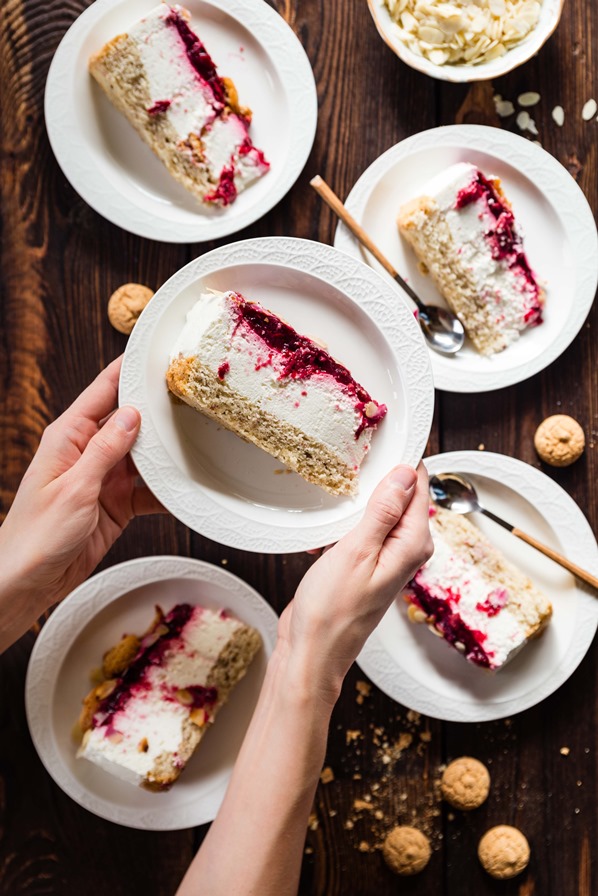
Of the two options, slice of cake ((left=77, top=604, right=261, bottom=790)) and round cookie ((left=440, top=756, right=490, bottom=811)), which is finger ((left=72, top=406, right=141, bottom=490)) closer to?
slice of cake ((left=77, top=604, right=261, bottom=790))

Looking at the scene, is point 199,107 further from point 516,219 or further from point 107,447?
point 107,447

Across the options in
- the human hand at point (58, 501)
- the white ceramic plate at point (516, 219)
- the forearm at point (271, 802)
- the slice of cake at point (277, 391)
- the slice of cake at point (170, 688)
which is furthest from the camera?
the white ceramic plate at point (516, 219)

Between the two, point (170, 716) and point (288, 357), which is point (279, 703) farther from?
point (288, 357)

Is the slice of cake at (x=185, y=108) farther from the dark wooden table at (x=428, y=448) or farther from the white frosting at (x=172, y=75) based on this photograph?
the dark wooden table at (x=428, y=448)

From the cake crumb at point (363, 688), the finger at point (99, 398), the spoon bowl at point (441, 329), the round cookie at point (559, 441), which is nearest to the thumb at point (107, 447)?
the finger at point (99, 398)

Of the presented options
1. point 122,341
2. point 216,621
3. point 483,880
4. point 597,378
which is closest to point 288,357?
point 122,341

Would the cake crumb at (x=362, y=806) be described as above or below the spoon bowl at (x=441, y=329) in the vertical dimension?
below

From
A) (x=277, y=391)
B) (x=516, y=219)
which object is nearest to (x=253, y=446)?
(x=277, y=391)
